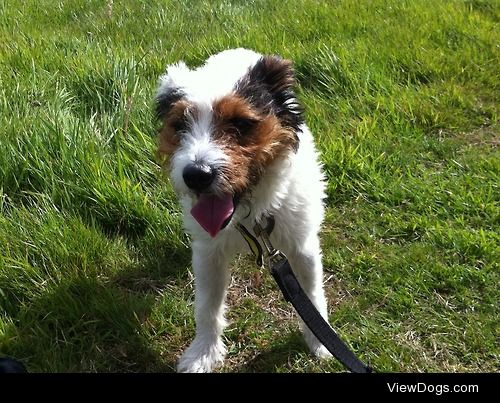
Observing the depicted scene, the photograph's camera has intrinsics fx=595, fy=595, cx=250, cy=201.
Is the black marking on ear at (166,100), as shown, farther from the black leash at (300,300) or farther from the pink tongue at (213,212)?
the black leash at (300,300)

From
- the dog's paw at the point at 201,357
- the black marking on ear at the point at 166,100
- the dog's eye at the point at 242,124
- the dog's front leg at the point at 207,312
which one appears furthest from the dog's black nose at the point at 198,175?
the dog's paw at the point at 201,357

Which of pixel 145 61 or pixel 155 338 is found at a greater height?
pixel 145 61

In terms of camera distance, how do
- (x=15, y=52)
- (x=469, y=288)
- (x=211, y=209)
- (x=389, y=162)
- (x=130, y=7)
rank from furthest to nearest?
(x=130, y=7) < (x=15, y=52) < (x=389, y=162) < (x=469, y=288) < (x=211, y=209)

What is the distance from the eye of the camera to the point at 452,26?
17.2 feet

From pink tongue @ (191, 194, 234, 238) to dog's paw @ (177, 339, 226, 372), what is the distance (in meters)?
0.73

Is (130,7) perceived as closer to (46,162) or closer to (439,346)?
(46,162)

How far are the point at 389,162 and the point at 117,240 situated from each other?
179 cm

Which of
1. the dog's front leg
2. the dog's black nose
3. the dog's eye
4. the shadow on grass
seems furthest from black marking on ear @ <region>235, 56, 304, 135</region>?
the shadow on grass

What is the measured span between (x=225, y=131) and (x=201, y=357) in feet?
3.60

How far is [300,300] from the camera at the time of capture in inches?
90.2

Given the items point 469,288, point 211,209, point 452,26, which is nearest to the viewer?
point 211,209

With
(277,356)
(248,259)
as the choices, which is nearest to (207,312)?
(277,356)

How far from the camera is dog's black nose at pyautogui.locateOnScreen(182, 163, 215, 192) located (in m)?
2.15

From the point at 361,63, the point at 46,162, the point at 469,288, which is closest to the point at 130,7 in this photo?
the point at 361,63
